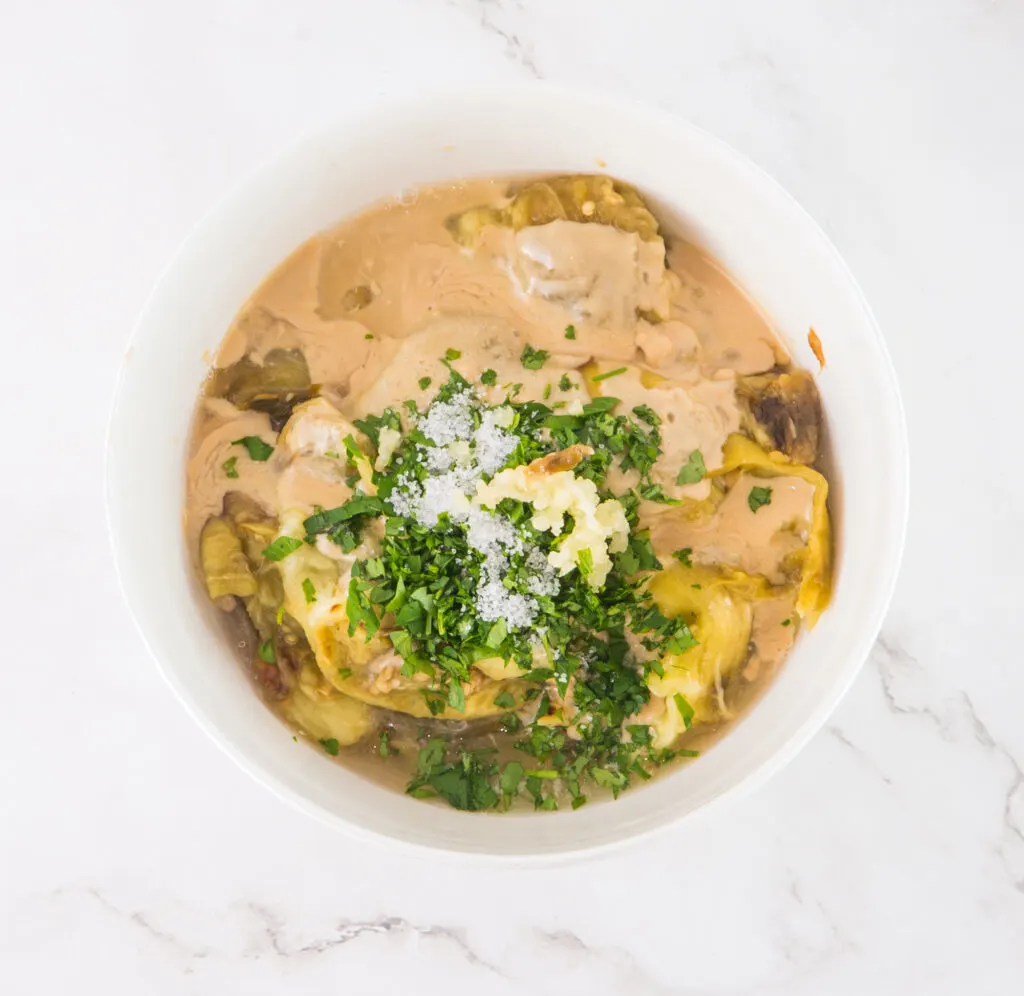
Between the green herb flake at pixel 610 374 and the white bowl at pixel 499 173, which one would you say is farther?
the green herb flake at pixel 610 374

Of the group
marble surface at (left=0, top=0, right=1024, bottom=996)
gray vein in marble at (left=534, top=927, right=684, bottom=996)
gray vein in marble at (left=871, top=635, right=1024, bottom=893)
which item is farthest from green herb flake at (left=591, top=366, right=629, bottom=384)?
gray vein in marble at (left=534, top=927, right=684, bottom=996)

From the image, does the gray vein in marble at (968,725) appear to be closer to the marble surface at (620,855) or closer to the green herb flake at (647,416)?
the marble surface at (620,855)

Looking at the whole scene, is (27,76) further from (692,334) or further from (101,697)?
(692,334)

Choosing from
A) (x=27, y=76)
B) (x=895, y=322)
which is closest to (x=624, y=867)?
(x=895, y=322)

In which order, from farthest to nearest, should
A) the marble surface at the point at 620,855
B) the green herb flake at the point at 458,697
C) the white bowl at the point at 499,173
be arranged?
1. the marble surface at the point at 620,855
2. the green herb flake at the point at 458,697
3. the white bowl at the point at 499,173

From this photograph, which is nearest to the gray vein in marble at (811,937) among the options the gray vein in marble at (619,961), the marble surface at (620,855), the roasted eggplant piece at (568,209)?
the marble surface at (620,855)

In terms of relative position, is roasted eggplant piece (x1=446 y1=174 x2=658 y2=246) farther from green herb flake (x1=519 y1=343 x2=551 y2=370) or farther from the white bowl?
green herb flake (x1=519 y1=343 x2=551 y2=370)

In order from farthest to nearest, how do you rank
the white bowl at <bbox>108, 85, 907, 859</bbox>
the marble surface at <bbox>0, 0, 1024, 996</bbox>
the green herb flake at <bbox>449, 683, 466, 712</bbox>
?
the marble surface at <bbox>0, 0, 1024, 996</bbox>, the green herb flake at <bbox>449, 683, 466, 712</bbox>, the white bowl at <bbox>108, 85, 907, 859</bbox>
